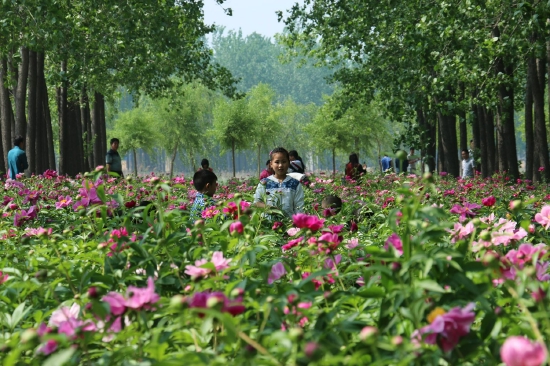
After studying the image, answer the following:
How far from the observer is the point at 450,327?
174cm

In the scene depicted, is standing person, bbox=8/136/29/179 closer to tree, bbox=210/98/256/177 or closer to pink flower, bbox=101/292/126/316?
pink flower, bbox=101/292/126/316

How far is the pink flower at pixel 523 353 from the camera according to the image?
4.33 feet

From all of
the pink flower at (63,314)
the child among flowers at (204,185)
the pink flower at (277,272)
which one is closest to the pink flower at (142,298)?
the pink flower at (63,314)

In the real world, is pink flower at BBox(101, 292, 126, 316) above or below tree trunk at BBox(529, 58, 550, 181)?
below

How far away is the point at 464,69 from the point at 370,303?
903cm

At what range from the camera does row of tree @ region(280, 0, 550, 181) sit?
10.6 meters

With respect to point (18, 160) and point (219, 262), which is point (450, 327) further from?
point (18, 160)

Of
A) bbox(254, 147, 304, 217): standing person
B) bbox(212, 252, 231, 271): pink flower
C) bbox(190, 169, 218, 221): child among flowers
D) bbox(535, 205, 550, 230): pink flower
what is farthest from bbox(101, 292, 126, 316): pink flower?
bbox(254, 147, 304, 217): standing person

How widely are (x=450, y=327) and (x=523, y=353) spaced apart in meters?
0.41

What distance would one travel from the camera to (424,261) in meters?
2.03

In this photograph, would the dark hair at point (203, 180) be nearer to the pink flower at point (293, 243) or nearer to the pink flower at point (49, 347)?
the pink flower at point (293, 243)

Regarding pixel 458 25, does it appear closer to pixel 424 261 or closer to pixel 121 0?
pixel 121 0

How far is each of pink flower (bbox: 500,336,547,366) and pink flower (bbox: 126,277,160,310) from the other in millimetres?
916

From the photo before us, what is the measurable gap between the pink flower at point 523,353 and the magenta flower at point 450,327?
1.13ft
